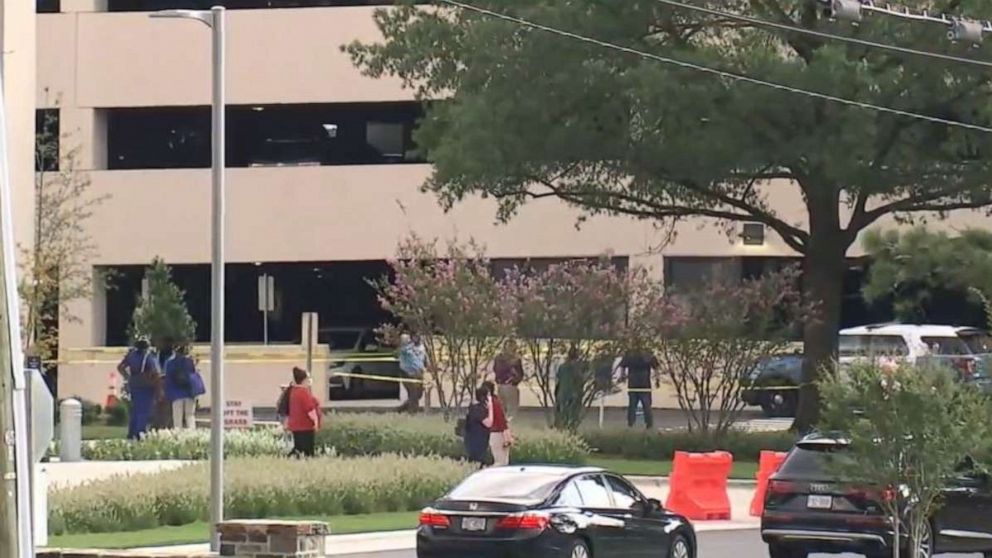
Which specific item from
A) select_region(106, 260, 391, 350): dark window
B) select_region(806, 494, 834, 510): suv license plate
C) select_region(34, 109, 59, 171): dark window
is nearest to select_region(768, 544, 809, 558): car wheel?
select_region(806, 494, 834, 510): suv license plate

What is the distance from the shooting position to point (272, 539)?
15758mm

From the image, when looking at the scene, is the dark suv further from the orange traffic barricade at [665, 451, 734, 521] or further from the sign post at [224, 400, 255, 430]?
the sign post at [224, 400, 255, 430]

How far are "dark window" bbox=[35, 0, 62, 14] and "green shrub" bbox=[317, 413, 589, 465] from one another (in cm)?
2756

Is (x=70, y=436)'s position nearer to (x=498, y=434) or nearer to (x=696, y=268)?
(x=498, y=434)

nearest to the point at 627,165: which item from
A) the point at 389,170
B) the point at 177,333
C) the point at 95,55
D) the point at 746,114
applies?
the point at 746,114

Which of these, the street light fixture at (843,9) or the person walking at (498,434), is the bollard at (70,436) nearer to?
the person walking at (498,434)

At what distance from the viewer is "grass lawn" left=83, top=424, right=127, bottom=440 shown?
39.1 meters

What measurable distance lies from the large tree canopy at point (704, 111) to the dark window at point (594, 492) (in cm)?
1357

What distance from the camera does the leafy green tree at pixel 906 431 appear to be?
61.5ft

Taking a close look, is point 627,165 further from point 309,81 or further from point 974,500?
point 309,81

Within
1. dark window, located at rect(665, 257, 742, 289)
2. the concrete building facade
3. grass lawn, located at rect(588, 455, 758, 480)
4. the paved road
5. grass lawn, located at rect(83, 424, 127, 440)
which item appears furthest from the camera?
the concrete building facade

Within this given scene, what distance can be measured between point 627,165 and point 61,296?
758 inches

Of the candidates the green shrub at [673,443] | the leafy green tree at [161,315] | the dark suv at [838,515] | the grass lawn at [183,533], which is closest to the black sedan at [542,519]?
the dark suv at [838,515]

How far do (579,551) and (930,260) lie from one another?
1782 cm
